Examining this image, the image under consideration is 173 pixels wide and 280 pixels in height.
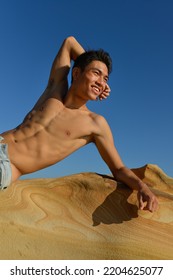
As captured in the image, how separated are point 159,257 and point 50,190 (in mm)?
718

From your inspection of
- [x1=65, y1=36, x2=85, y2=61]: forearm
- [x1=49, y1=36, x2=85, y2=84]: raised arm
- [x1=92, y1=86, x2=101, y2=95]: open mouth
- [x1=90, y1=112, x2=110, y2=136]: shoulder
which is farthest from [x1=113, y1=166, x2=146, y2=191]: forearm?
[x1=65, y1=36, x2=85, y2=61]: forearm

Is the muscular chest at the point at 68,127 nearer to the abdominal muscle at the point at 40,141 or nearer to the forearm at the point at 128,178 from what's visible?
the abdominal muscle at the point at 40,141

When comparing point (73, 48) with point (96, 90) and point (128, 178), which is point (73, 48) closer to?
point (96, 90)

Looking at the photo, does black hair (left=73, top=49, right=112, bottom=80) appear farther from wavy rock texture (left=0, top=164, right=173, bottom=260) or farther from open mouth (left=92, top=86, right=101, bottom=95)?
wavy rock texture (left=0, top=164, right=173, bottom=260)

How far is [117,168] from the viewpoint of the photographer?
7.47 feet

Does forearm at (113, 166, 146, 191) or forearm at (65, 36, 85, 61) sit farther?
forearm at (65, 36, 85, 61)

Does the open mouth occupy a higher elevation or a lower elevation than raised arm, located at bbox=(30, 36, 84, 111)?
lower

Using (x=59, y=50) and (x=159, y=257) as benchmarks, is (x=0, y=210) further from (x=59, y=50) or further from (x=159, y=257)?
(x=59, y=50)

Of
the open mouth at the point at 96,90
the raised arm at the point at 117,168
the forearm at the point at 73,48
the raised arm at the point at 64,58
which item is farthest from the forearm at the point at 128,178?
the forearm at the point at 73,48

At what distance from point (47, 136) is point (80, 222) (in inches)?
28.2

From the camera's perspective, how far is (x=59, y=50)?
2695 mm

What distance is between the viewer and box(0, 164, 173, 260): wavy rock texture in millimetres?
1785
